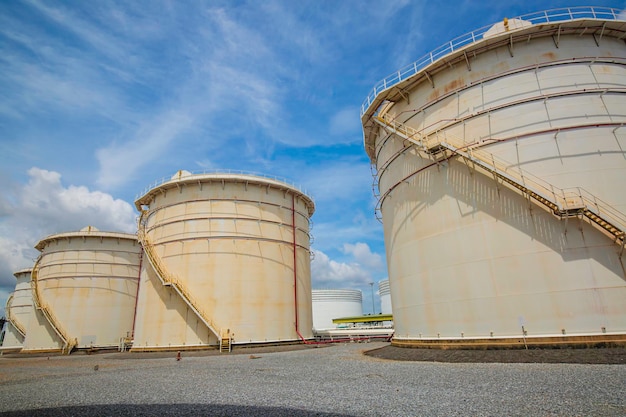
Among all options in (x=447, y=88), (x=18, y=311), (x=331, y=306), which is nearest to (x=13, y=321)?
(x=18, y=311)

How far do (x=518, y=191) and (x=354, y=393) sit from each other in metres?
8.97

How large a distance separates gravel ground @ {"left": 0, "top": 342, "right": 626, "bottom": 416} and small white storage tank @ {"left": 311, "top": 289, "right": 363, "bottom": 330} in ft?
167

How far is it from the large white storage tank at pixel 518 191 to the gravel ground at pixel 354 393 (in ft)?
7.07

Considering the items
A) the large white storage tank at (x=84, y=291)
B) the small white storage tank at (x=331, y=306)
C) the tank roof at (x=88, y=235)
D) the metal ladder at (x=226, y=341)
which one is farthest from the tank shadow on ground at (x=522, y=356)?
the small white storage tank at (x=331, y=306)

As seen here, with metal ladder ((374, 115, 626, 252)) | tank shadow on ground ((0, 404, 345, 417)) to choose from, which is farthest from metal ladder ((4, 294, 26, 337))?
metal ladder ((374, 115, 626, 252))

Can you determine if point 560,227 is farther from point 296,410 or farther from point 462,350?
point 296,410

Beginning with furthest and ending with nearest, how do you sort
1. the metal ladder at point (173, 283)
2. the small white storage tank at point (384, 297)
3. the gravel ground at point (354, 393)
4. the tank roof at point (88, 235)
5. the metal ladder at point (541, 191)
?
the small white storage tank at point (384, 297)
the tank roof at point (88, 235)
the metal ladder at point (173, 283)
the metal ladder at point (541, 191)
the gravel ground at point (354, 393)

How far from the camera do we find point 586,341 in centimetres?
1025

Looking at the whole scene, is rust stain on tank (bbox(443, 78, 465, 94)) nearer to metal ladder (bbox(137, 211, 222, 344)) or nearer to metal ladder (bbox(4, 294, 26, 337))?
metal ladder (bbox(137, 211, 222, 344))

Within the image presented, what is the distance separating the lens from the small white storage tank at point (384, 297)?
63250mm

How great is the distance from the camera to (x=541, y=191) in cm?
1160

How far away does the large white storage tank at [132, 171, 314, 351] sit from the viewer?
22.1 meters

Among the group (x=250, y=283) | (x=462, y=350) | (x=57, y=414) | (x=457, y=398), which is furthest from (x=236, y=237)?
(x=457, y=398)

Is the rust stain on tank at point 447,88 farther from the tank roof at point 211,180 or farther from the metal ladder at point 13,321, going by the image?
the metal ladder at point 13,321
